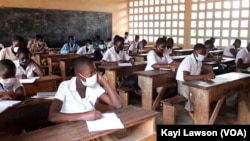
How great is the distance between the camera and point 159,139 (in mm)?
2740

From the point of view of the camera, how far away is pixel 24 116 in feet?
8.89

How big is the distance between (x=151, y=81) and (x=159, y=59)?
2.41 ft

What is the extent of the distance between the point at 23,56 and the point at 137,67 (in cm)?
224

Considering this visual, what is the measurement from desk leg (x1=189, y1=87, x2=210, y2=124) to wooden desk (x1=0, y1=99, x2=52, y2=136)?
173 cm

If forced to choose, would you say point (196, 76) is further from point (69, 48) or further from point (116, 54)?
point (69, 48)

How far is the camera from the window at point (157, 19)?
10523 millimetres

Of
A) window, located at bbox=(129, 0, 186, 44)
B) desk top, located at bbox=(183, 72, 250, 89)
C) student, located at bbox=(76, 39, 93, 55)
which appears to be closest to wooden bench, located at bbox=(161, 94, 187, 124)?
desk top, located at bbox=(183, 72, 250, 89)

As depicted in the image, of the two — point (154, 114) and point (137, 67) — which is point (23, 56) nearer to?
point (137, 67)

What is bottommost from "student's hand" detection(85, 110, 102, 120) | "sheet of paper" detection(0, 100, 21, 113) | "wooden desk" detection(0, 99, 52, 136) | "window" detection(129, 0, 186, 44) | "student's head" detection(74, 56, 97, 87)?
"wooden desk" detection(0, 99, 52, 136)

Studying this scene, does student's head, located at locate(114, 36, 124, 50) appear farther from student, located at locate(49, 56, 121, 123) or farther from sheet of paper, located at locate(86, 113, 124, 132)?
sheet of paper, located at locate(86, 113, 124, 132)

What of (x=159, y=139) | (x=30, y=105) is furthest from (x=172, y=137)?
(x=30, y=105)

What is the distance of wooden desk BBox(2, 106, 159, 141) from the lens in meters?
1.73

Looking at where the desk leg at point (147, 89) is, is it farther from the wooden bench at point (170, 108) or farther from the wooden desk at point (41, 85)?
the wooden desk at point (41, 85)

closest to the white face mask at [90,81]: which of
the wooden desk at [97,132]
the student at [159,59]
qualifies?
the wooden desk at [97,132]
